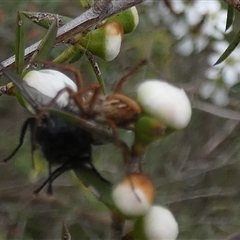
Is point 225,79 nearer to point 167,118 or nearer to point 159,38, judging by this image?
point 159,38

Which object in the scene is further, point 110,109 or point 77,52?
point 77,52

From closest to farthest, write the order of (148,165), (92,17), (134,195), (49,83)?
(134,195)
(49,83)
(92,17)
(148,165)

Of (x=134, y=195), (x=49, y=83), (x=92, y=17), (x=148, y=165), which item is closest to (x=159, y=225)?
(x=134, y=195)

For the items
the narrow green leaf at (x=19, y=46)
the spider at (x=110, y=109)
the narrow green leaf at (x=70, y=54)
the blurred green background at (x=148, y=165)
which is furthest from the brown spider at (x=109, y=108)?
the blurred green background at (x=148, y=165)

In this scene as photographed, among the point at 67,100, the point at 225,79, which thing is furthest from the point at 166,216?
the point at 225,79

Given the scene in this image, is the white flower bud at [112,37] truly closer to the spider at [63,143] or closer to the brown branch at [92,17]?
the brown branch at [92,17]

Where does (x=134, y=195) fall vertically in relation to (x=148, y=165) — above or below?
above

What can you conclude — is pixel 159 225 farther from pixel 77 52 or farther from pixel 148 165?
pixel 148 165
